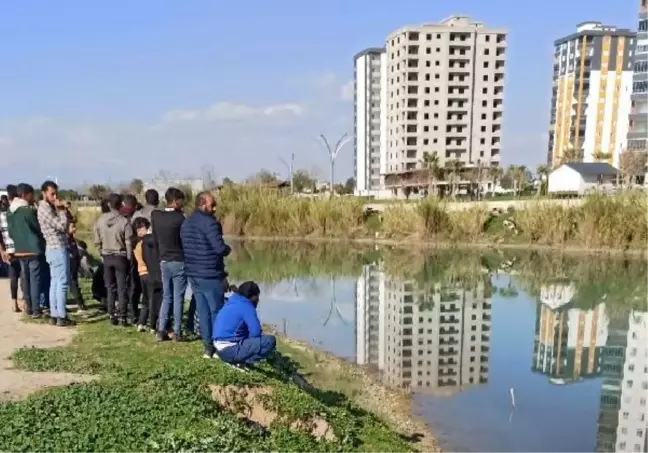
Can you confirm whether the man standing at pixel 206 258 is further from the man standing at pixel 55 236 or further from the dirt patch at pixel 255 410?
the man standing at pixel 55 236

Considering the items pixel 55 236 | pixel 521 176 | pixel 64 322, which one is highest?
pixel 521 176

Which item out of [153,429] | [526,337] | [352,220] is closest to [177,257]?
[153,429]

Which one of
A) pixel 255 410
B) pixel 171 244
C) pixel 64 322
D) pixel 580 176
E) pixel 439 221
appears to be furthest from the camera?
pixel 580 176

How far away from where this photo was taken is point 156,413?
4.02 metres

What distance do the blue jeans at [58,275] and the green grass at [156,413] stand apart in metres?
1.20

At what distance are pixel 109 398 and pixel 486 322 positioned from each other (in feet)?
32.2

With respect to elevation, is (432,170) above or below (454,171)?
above

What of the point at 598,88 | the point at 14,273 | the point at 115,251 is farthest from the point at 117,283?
the point at 598,88

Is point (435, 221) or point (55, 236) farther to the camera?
point (435, 221)

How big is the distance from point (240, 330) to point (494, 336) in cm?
754

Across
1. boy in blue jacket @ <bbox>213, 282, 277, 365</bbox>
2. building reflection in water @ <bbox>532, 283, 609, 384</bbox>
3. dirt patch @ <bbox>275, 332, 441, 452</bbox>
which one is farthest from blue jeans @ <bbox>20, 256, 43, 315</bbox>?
building reflection in water @ <bbox>532, 283, 609, 384</bbox>

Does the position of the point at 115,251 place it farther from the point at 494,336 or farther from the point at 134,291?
the point at 494,336

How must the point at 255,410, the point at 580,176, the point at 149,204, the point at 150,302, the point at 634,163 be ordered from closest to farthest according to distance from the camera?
the point at 255,410, the point at 150,302, the point at 149,204, the point at 634,163, the point at 580,176

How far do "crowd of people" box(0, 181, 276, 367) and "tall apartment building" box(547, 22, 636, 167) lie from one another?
244 feet
